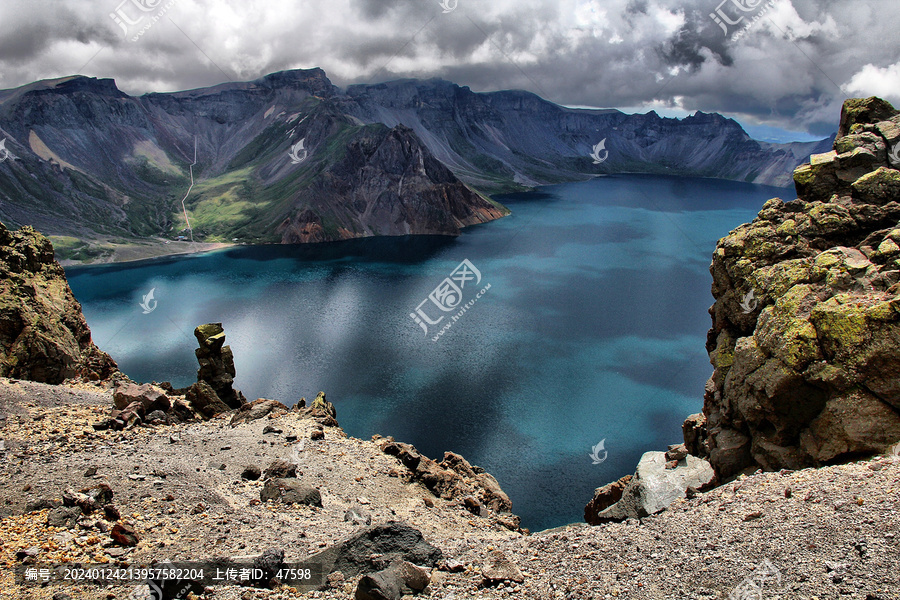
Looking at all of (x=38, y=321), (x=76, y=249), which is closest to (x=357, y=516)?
(x=38, y=321)

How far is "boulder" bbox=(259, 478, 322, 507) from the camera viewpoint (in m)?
20.9

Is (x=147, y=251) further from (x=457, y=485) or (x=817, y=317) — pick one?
(x=817, y=317)

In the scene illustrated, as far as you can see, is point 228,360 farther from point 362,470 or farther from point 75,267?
point 75,267

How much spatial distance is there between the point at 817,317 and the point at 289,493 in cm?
2211

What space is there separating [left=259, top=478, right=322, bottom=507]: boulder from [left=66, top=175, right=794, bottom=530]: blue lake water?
23.5 meters

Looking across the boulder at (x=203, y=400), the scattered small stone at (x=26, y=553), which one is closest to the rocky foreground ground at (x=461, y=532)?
the scattered small stone at (x=26, y=553)

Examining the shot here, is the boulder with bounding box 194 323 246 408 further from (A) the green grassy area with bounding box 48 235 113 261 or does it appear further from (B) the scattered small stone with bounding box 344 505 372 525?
(A) the green grassy area with bounding box 48 235 113 261

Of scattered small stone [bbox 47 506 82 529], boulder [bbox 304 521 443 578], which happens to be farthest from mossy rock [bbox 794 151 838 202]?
scattered small stone [bbox 47 506 82 529]

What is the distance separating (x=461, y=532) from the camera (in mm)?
22969

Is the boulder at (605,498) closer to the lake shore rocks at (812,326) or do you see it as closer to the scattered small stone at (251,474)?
the lake shore rocks at (812,326)

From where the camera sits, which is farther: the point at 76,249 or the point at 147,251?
the point at 147,251

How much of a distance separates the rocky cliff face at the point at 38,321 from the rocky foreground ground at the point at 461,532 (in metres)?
8.29

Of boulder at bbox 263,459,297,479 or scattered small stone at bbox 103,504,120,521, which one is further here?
boulder at bbox 263,459,297,479

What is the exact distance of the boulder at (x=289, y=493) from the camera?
68.7 ft
